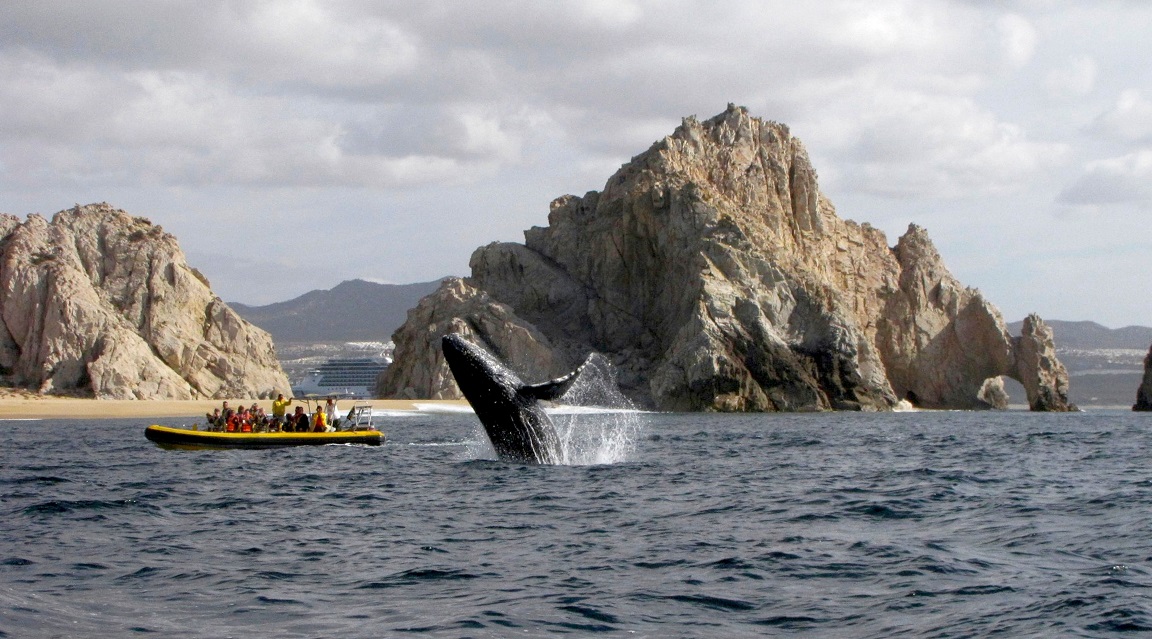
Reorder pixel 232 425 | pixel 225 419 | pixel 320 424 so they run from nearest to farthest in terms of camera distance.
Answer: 1. pixel 232 425
2. pixel 320 424
3. pixel 225 419

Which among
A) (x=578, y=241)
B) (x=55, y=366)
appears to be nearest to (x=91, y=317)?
(x=55, y=366)

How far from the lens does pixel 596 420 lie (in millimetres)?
60969

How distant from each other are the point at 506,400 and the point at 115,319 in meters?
59.7

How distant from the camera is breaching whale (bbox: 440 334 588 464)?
2119cm

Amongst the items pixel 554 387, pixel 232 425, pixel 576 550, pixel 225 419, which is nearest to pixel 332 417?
Answer: pixel 225 419

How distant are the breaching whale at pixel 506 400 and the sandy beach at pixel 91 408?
38873 millimetres

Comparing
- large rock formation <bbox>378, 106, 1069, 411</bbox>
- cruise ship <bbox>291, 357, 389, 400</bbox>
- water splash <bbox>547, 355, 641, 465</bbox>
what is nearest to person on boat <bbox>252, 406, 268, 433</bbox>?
water splash <bbox>547, 355, 641, 465</bbox>

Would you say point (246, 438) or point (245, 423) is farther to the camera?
point (245, 423)

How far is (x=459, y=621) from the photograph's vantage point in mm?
10695

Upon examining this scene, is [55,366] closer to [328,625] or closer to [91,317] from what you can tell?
[91,317]

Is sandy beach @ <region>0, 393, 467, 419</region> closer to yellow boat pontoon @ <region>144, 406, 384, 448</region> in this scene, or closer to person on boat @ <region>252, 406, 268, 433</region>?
person on boat @ <region>252, 406, 268, 433</region>

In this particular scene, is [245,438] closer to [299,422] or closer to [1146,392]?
[299,422]

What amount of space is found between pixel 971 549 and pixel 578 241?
294ft

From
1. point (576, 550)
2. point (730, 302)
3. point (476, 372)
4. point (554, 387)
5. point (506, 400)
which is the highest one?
point (730, 302)
